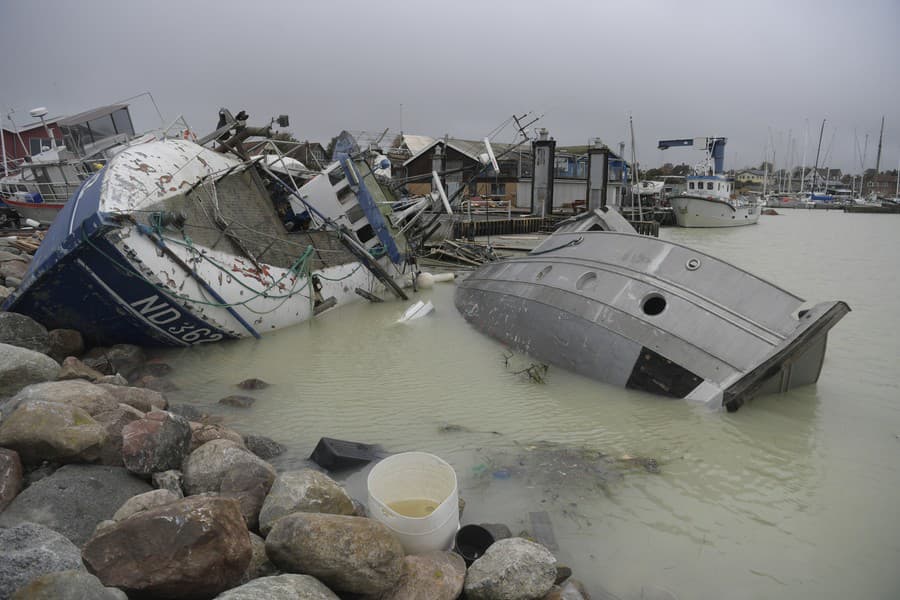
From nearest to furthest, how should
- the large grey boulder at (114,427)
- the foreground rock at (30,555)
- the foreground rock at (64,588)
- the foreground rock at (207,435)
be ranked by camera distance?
the foreground rock at (64,588)
the foreground rock at (30,555)
the large grey boulder at (114,427)
the foreground rock at (207,435)

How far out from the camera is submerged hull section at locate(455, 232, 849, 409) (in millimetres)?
6797

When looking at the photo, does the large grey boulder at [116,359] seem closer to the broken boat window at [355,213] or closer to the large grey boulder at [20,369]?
the large grey boulder at [20,369]

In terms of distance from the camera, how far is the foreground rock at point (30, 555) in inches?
97.1

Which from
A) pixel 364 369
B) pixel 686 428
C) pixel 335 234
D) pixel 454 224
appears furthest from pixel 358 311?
pixel 454 224

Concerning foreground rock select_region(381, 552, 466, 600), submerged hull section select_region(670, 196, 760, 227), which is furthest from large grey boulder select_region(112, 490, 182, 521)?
submerged hull section select_region(670, 196, 760, 227)

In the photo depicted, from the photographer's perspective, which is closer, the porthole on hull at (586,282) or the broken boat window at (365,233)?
the porthole on hull at (586,282)

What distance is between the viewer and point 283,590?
2.71 m

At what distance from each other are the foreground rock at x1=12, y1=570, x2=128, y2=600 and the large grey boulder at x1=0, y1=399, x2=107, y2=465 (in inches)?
74.4

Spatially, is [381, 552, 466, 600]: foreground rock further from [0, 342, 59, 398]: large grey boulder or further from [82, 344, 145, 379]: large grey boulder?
[82, 344, 145, 379]: large grey boulder

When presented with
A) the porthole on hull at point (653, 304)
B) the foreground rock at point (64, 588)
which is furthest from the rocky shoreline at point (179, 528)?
the porthole on hull at point (653, 304)

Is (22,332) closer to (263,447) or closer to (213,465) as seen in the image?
(263,447)

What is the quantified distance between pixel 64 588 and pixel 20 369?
426cm

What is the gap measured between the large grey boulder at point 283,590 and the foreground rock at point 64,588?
1.73ft

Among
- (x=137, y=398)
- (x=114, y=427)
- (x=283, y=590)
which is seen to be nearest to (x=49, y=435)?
(x=114, y=427)
